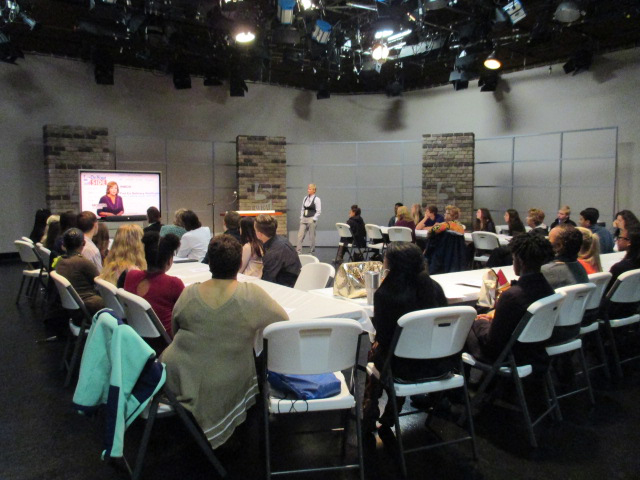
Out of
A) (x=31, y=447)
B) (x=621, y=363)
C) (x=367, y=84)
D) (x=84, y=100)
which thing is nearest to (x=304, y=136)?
(x=367, y=84)

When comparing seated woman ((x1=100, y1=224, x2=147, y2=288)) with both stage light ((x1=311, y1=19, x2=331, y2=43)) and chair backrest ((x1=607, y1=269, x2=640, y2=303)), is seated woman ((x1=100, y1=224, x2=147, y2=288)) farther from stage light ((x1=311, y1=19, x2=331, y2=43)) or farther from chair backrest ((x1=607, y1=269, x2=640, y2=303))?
stage light ((x1=311, y1=19, x2=331, y2=43))

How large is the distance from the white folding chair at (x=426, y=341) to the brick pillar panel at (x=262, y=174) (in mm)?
8407

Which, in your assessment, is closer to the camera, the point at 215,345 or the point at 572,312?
the point at 215,345

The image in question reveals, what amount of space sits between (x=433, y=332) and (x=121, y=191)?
8.24m

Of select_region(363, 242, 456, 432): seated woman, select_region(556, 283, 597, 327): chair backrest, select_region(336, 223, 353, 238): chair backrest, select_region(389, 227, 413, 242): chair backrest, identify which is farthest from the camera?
select_region(336, 223, 353, 238): chair backrest

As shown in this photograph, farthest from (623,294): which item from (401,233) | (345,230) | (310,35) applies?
(310,35)

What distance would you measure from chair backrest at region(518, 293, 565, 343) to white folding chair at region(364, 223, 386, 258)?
215 inches

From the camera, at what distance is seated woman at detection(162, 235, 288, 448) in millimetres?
2285

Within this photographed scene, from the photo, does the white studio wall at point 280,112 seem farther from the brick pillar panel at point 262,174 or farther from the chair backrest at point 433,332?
the chair backrest at point 433,332

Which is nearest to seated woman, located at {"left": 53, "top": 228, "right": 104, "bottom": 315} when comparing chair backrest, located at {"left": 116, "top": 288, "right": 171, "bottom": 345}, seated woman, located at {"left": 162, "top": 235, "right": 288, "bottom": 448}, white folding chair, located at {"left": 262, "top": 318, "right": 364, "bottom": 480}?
chair backrest, located at {"left": 116, "top": 288, "right": 171, "bottom": 345}

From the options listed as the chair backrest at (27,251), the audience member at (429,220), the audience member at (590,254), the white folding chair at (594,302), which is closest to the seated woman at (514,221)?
the audience member at (429,220)

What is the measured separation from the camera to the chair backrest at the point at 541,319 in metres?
2.60

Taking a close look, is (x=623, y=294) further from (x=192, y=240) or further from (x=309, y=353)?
(x=192, y=240)

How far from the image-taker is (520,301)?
8.94 feet
